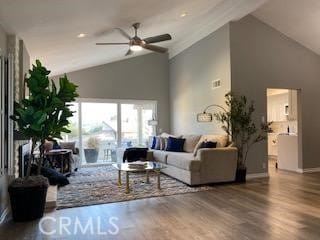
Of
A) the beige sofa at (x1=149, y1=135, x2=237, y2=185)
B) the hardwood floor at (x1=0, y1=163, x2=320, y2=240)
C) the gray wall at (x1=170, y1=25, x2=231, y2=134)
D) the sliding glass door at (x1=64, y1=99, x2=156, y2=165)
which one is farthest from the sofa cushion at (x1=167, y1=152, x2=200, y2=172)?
the sliding glass door at (x1=64, y1=99, x2=156, y2=165)

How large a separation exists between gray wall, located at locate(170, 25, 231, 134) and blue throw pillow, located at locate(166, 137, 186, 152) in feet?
2.24

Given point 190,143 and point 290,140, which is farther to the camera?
point 290,140

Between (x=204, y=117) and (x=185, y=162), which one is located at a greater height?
(x=204, y=117)

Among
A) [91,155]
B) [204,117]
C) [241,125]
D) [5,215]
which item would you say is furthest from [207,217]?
[91,155]

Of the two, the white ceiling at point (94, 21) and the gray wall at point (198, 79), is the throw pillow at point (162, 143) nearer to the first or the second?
the gray wall at point (198, 79)

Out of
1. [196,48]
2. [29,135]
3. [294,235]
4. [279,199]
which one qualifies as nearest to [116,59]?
[196,48]

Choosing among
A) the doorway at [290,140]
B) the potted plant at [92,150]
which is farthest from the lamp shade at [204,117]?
the potted plant at [92,150]

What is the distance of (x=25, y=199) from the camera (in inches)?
132

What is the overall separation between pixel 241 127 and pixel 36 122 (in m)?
4.05

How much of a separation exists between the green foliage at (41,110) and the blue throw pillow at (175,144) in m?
3.58

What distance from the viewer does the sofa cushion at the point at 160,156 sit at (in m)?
6.45

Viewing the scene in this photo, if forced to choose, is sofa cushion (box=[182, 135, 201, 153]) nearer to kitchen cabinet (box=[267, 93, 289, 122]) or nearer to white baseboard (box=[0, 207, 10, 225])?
kitchen cabinet (box=[267, 93, 289, 122])

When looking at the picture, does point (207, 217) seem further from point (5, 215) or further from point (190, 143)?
point (190, 143)

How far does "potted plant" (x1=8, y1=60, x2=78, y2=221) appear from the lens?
336cm
